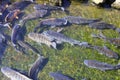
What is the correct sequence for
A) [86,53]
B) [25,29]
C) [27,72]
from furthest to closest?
[25,29]
[86,53]
[27,72]

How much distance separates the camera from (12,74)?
8.63 m

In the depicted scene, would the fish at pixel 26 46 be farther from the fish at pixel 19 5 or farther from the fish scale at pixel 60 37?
the fish at pixel 19 5

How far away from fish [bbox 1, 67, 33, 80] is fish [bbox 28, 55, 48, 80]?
1.08ft

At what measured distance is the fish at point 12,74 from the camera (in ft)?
27.9

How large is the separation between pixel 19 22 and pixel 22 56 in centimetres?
158

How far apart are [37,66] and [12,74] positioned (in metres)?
0.79

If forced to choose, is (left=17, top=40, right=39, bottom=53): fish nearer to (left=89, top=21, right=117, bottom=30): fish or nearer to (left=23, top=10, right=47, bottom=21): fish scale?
(left=23, top=10, right=47, bottom=21): fish scale

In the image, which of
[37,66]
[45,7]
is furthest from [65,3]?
[37,66]

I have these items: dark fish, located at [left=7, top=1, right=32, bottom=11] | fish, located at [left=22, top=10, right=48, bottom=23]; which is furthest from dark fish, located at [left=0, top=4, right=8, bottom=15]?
fish, located at [left=22, top=10, right=48, bottom=23]

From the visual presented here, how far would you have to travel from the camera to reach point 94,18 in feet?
35.8

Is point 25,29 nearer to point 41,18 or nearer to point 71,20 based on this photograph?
point 41,18

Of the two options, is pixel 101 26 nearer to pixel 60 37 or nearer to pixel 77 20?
pixel 77 20

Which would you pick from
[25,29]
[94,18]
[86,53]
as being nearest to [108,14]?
[94,18]

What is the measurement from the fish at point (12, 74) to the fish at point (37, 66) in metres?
0.33
